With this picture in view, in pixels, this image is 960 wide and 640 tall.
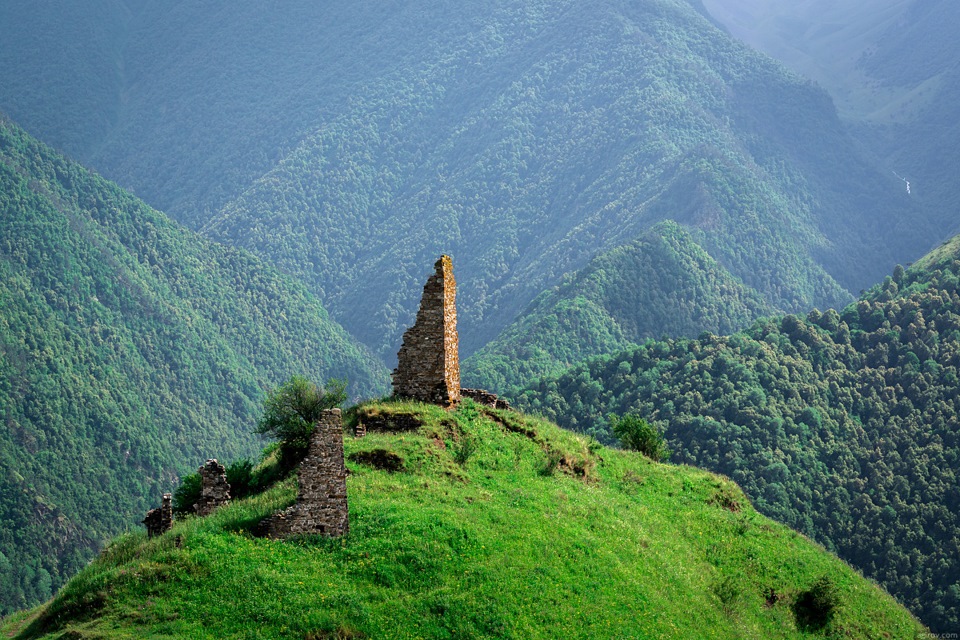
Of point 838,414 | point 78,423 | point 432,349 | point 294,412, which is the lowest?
point 294,412

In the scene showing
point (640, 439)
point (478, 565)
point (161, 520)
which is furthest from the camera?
point (640, 439)

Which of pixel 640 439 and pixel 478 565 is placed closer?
pixel 478 565

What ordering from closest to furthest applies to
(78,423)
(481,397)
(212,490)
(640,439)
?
(212,490)
(481,397)
(640,439)
(78,423)

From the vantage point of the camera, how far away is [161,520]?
120 ft

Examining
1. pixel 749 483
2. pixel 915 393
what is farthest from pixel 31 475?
pixel 915 393

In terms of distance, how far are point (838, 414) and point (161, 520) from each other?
4232 inches

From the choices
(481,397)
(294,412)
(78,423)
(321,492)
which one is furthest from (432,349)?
(78,423)

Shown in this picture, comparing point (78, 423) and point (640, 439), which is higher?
point (78, 423)

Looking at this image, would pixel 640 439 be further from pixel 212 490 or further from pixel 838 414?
pixel 838 414

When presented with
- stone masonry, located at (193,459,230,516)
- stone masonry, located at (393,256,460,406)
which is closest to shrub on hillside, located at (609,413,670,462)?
stone masonry, located at (393,256,460,406)

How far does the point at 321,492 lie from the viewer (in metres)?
32.2

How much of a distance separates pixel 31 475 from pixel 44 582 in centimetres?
2272

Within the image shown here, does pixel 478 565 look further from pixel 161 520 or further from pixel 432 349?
pixel 432 349

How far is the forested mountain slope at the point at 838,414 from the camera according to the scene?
365 ft
